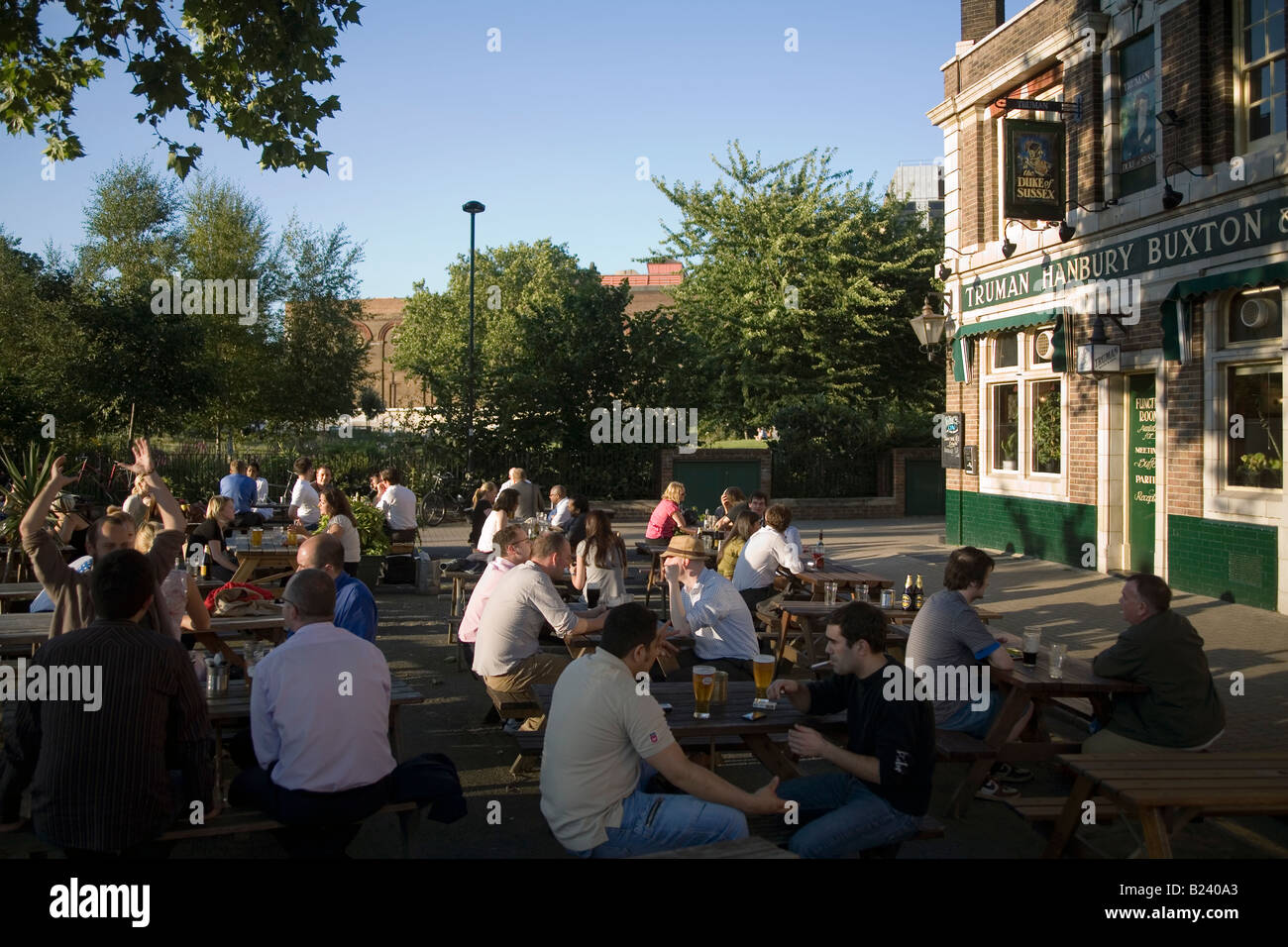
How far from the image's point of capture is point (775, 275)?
2888cm

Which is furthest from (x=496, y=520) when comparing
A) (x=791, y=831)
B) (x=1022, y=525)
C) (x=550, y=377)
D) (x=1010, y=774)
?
(x=550, y=377)

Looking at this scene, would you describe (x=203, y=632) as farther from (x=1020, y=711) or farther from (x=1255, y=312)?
(x=1255, y=312)

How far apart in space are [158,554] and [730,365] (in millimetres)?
24877

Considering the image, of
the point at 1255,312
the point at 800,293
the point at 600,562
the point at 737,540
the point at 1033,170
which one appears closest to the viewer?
the point at 600,562

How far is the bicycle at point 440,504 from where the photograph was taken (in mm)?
22250

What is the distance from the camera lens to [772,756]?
16.2 ft

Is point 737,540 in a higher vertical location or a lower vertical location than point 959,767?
higher

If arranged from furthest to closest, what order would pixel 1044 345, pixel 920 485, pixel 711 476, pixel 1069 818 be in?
1. pixel 920 485
2. pixel 711 476
3. pixel 1044 345
4. pixel 1069 818

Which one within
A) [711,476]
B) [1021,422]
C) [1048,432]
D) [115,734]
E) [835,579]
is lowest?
[835,579]

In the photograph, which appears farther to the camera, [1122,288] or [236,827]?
[1122,288]

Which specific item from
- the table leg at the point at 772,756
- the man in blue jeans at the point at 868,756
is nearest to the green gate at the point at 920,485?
the table leg at the point at 772,756

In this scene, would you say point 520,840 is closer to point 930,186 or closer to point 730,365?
point 730,365

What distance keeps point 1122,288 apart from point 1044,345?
81.1 inches
